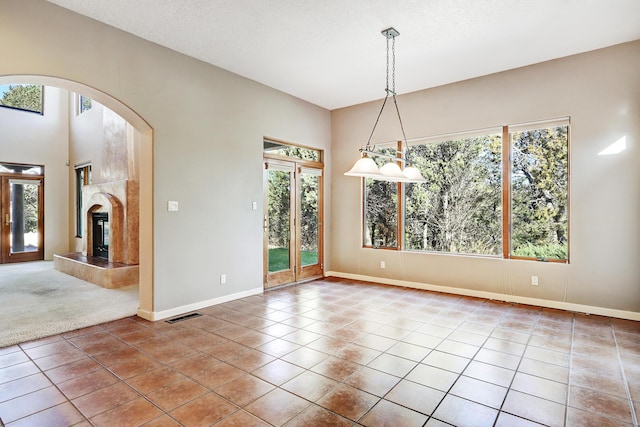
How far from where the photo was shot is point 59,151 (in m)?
8.96

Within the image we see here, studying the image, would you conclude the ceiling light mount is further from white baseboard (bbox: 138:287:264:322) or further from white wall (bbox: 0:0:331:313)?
white baseboard (bbox: 138:287:264:322)

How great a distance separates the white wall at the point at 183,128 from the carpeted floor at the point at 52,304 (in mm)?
913

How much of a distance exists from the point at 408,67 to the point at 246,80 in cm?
240

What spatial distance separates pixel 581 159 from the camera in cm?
438

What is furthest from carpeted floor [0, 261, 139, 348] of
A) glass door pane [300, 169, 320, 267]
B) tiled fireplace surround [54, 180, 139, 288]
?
glass door pane [300, 169, 320, 267]

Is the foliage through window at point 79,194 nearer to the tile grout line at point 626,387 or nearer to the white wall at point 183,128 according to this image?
the white wall at point 183,128

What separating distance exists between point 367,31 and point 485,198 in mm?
3049

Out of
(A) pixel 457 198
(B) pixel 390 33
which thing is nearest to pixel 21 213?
(B) pixel 390 33

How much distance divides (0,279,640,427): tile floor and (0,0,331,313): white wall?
827 millimetres

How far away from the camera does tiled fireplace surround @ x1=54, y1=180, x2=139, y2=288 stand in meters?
5.80

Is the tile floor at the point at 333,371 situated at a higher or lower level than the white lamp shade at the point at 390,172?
lower

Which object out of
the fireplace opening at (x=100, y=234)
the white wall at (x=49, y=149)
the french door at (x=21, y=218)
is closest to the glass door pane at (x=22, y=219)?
the french door at (x=21, y=218)

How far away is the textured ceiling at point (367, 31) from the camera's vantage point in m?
3.31

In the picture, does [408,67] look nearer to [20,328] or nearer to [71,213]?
[20,328]
